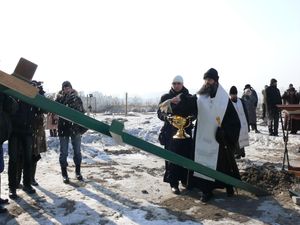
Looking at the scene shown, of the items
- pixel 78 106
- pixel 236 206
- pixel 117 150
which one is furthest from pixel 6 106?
pixel 117 150

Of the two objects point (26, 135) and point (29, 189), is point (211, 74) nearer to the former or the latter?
point (26, 135)

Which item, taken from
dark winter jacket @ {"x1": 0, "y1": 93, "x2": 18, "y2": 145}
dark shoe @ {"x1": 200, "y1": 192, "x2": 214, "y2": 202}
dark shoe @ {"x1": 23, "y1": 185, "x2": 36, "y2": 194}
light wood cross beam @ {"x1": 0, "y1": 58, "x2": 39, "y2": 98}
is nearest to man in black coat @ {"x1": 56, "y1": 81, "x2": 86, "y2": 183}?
dark shoe @ {"x1": 23, "y1": 185, "x2": 36, "y2": 194}

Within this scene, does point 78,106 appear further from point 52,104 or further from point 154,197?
point 52,104

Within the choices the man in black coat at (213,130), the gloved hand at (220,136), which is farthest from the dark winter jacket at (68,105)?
the gloved hand at (220,136)

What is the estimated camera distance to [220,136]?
6.43 metres

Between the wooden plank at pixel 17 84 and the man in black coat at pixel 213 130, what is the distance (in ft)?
10.4

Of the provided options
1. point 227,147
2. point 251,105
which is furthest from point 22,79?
point 251,105

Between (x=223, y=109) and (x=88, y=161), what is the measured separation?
4518mm

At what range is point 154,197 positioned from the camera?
21.9ft

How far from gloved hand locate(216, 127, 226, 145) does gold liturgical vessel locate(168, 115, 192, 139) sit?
1.93 ft

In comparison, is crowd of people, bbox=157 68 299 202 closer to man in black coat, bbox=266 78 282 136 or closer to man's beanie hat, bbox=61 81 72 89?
man's beanie hat, bbox=61 81 72 89

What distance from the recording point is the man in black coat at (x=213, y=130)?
21.3ft

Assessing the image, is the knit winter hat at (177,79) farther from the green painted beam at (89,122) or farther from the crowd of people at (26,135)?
the green painted beam at (89,122)

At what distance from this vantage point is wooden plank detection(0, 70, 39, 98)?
12.7 feet
